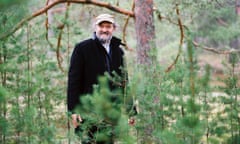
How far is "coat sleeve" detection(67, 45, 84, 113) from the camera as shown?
4.45 metres

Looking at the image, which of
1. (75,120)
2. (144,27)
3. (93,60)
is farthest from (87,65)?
(144,27)

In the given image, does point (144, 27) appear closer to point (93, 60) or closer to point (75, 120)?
point (93, 60)

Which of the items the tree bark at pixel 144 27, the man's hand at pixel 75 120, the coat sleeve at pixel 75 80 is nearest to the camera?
the man's hand at pixel 75 120

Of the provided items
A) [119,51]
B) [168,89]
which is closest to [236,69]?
[168,89]

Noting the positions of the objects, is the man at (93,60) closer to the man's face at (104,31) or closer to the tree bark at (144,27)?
the man's face at (104,31)

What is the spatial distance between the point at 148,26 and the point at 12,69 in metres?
2.55

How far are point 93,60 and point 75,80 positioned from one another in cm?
28

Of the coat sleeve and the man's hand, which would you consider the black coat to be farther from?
the man's hand

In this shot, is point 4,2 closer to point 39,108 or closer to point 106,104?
point 106,104

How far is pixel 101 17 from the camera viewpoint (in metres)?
A: 4.52

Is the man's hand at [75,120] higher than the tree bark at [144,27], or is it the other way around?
the tree bark at [144,27]

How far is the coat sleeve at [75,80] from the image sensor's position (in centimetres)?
445

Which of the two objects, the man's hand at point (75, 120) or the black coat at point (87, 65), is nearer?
the man's hand at point (75, 120)

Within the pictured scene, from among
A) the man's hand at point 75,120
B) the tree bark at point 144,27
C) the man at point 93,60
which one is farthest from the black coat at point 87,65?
the tree bark at point 144,27
